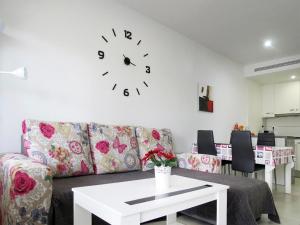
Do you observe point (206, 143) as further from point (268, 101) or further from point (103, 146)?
point (268, 101)

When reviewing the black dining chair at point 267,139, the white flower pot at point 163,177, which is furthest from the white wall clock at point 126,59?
the black dining chair at point 267,139

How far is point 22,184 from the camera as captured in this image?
1.35 m

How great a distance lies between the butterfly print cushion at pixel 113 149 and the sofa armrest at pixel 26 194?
3.14 feet

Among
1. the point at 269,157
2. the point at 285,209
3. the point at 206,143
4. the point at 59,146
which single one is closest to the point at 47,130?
the point at 59,146

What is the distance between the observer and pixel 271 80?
19.0ft

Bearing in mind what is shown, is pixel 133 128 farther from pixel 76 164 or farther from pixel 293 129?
pixel 293 129

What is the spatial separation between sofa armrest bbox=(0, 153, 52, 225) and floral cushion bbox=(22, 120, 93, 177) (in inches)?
21.6

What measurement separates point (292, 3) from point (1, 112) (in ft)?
11.3

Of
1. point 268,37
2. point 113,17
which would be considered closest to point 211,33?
point 268,37

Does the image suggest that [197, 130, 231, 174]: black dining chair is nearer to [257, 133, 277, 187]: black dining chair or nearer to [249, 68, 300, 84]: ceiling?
[257, 133, 277, 187]: black dining chair

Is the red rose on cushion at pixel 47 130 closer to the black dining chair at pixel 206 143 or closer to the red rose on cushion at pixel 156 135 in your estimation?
the red rose on cushion at pixel 156 135

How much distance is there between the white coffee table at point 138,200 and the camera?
1.19 meters

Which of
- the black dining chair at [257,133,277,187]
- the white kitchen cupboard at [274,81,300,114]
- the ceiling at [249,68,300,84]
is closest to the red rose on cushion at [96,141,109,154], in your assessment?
the black dining chair at [257,133,277,187]

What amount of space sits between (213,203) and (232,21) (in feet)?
8.44
